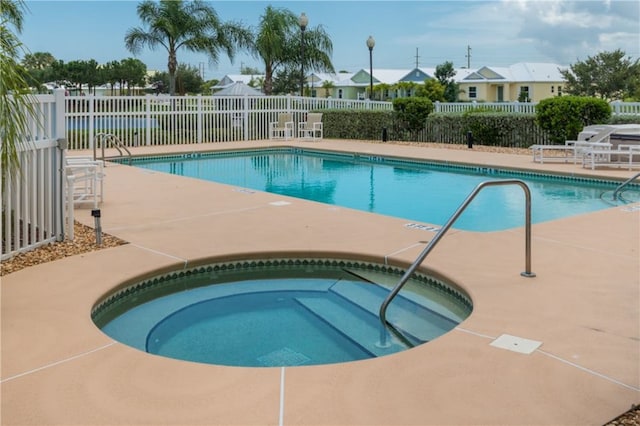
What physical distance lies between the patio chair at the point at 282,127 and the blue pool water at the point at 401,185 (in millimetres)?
3336

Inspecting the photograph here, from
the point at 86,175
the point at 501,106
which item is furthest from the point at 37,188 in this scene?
the point at 501,106

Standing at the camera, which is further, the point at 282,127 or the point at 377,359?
the point at 282,127

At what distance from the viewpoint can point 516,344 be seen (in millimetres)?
3342

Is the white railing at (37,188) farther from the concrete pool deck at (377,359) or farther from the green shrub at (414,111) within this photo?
the green shrub at (414,111)

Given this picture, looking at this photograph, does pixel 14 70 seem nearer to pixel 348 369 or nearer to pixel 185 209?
pixel 348 369

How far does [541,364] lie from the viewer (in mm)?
3084

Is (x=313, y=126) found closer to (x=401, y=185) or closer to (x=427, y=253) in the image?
(x=401, y=185)

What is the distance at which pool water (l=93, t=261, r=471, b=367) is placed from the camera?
3.79 m

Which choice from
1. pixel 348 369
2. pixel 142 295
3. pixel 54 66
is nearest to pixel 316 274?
pixel 142 295

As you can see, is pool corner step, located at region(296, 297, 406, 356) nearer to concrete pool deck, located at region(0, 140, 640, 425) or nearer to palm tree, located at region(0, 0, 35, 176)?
concrete pool deck, located at region(0, 140, 640, 425)

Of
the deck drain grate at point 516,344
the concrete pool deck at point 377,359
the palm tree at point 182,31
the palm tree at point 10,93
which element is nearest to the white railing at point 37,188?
the palm tree at point 10,93

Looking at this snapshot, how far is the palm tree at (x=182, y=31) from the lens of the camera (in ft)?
79.8

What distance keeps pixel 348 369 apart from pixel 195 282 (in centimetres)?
231

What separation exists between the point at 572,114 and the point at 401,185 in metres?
5.84
